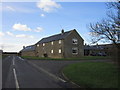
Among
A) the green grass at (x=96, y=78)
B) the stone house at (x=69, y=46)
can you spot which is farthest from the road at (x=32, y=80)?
the stone house at (x=69, y=46)

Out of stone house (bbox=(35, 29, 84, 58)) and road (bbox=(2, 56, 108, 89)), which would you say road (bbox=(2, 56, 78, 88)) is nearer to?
road (bbox=(2, 56, 108, 89))

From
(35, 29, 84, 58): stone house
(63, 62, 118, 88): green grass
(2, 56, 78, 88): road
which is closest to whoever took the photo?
(63, 62, 118, 88): green grass

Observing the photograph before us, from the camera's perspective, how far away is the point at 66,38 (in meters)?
54.9

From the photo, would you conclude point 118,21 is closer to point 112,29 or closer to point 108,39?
point 112,29

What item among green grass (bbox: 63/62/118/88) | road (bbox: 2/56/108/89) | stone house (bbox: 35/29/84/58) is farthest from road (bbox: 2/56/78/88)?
stone house (bbox: 35/29/84/58)

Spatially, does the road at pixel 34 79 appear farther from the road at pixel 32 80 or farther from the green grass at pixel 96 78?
the green grass at pixel 96 78

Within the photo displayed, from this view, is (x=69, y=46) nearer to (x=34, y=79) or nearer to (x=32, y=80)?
(x=34, y=79)

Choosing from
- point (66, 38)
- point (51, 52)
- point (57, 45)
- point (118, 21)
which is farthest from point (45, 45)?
point (118, 21)

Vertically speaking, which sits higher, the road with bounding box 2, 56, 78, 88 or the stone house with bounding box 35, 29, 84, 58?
the stone house with bounding box 35, 29, 84, 58

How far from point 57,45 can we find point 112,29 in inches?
1697

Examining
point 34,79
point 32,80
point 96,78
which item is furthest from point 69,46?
point 32,80

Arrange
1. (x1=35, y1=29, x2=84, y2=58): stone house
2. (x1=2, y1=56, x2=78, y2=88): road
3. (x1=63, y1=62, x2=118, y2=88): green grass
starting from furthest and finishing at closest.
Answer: (x1=35, y1=29, x2=84, y2=58): stone house
(x1=2, y1=56, x2=78, y2=88): road
(x1=63, y1=62, x2=118, y2=88): green grass

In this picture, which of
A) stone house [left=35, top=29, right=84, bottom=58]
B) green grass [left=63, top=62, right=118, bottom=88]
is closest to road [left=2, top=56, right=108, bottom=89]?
green grass [left=63, top=62, right=118, bottom=88]

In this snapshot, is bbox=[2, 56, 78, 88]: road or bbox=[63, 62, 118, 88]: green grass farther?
bbox=[2, 56, 78, 88]: road
